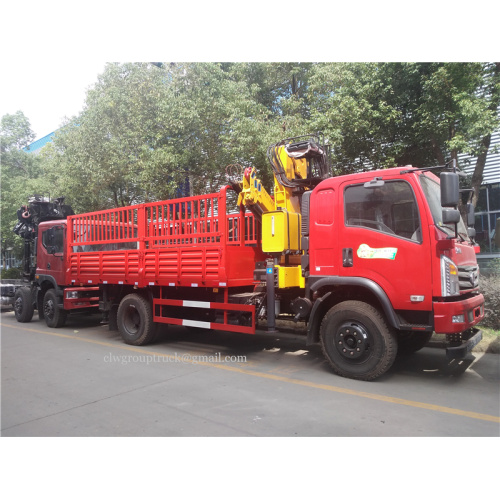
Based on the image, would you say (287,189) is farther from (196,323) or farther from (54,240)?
(54,240)

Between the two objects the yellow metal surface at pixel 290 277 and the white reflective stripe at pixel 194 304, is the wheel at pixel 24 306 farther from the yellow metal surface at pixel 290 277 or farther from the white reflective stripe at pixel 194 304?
the yellow metal surface at pixel 290 277

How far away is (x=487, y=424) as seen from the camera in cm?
368

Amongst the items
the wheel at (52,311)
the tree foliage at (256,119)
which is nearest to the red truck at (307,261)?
the wheel at (52,311)

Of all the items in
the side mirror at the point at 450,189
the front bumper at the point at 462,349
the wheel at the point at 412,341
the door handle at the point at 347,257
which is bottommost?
the wheel at the point at 412,341

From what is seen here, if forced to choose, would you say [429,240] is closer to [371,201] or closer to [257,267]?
[371,201]

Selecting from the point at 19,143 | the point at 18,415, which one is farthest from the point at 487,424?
the point at 19,143

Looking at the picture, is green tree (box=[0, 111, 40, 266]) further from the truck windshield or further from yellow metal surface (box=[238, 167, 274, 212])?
the truck windshield

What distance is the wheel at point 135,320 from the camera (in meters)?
7.22

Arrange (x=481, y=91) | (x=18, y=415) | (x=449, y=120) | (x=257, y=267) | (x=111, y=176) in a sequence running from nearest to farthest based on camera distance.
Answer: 1. (x=18, y=415)
2. (x=257, y=267)
3. (x=449, y=120)
4. (x=481, y=91)
5. (x=111, y=176)

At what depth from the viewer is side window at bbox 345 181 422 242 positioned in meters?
4.61

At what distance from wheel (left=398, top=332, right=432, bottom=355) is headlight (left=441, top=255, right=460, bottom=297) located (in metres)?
1.31

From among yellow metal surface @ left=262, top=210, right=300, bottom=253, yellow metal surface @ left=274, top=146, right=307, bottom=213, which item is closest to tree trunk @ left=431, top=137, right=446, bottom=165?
yellow metal surface @ left=274, top=146, right=307, bottom=213

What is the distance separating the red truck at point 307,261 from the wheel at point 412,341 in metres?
Result: 0.02

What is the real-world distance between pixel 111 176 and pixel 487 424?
11.6m
